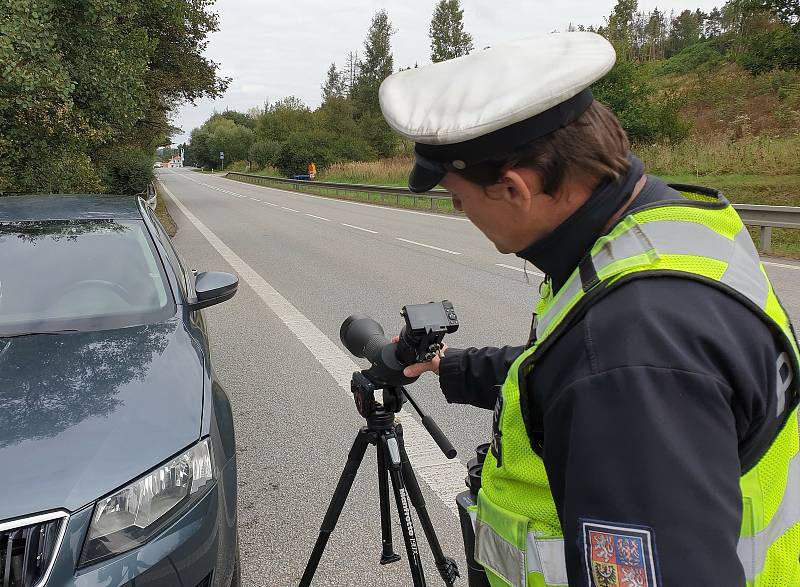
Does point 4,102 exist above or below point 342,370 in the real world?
above

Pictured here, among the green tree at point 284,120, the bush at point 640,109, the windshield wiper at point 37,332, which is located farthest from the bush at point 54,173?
the green tree at point 284,120

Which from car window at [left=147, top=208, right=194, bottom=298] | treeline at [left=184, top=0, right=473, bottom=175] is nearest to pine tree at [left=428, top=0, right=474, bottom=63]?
treeline at [left=184, top=0, right=473, bottom=175]

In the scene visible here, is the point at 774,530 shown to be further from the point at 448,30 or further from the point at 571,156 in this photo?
the point at 448,30

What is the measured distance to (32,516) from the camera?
1712 millimetres

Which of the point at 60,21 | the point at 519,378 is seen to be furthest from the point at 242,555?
the point at 60,21

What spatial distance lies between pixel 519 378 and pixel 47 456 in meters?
1.65

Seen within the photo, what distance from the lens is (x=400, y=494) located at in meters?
2.01

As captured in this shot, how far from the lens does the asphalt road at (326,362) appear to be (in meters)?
2.82

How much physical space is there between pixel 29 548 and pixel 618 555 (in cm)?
163

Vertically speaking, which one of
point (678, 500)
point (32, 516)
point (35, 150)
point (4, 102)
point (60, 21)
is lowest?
point (32, 516)

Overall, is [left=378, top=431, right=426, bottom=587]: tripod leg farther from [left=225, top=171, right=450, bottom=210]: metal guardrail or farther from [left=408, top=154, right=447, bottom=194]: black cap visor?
[left=225, top=171, right=450, bottom=210]: metal guardrail

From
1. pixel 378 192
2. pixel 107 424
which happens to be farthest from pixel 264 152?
pixel 107 424

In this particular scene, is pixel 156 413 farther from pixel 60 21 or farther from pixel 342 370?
pixel 60 21

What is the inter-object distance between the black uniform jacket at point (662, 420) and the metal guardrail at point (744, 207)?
57 centimetres
